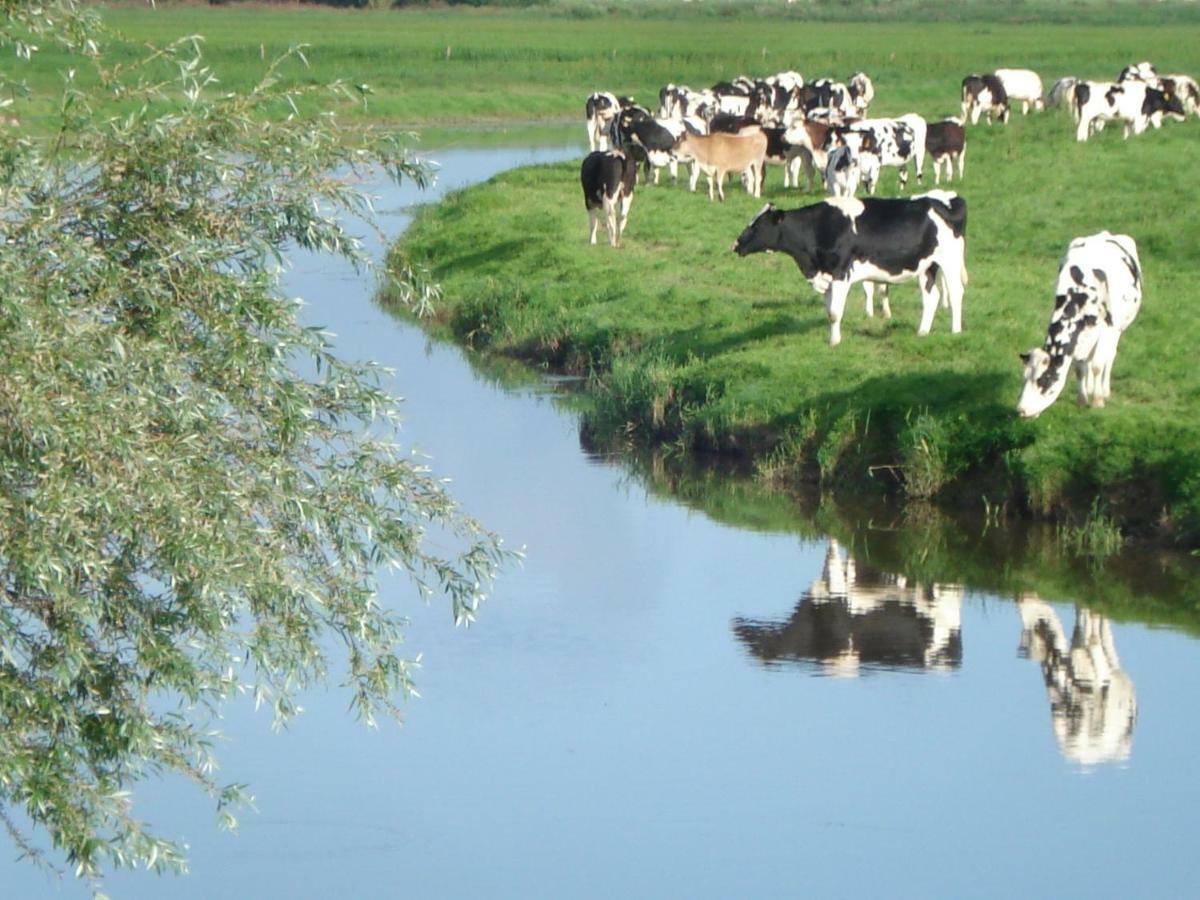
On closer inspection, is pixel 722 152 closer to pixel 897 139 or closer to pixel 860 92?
pixel 897 139

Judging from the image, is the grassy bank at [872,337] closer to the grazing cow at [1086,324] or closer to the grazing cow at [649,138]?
the grazing cow at [1086,324]

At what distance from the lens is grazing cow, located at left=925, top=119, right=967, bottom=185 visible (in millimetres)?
30156

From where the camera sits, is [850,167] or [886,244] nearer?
[886,244]

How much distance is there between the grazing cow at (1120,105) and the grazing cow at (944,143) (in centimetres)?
360

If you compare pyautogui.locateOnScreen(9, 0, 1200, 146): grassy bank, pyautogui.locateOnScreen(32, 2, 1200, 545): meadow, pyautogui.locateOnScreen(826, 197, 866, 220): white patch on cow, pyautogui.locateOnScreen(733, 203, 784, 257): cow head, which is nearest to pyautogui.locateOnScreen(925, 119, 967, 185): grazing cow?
pyautogui.locateOnScreen(32, 2, 1200, 545): meadow

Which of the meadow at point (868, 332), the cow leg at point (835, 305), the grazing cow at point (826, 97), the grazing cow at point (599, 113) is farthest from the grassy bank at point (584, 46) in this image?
the cow leg at point (835, 305)

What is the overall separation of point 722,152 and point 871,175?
7.94ft

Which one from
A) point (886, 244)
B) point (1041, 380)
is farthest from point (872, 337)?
point (1041, 380)

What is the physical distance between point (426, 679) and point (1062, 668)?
412cm

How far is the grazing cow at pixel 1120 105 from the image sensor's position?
1314 inches

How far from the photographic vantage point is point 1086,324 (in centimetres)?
1550

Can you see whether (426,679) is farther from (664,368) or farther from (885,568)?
(664,368)

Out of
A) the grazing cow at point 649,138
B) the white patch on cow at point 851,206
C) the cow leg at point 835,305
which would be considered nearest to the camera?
the white patch on cow at point 851,206

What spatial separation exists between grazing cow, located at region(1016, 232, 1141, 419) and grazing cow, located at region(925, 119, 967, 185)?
1413 centimetres
